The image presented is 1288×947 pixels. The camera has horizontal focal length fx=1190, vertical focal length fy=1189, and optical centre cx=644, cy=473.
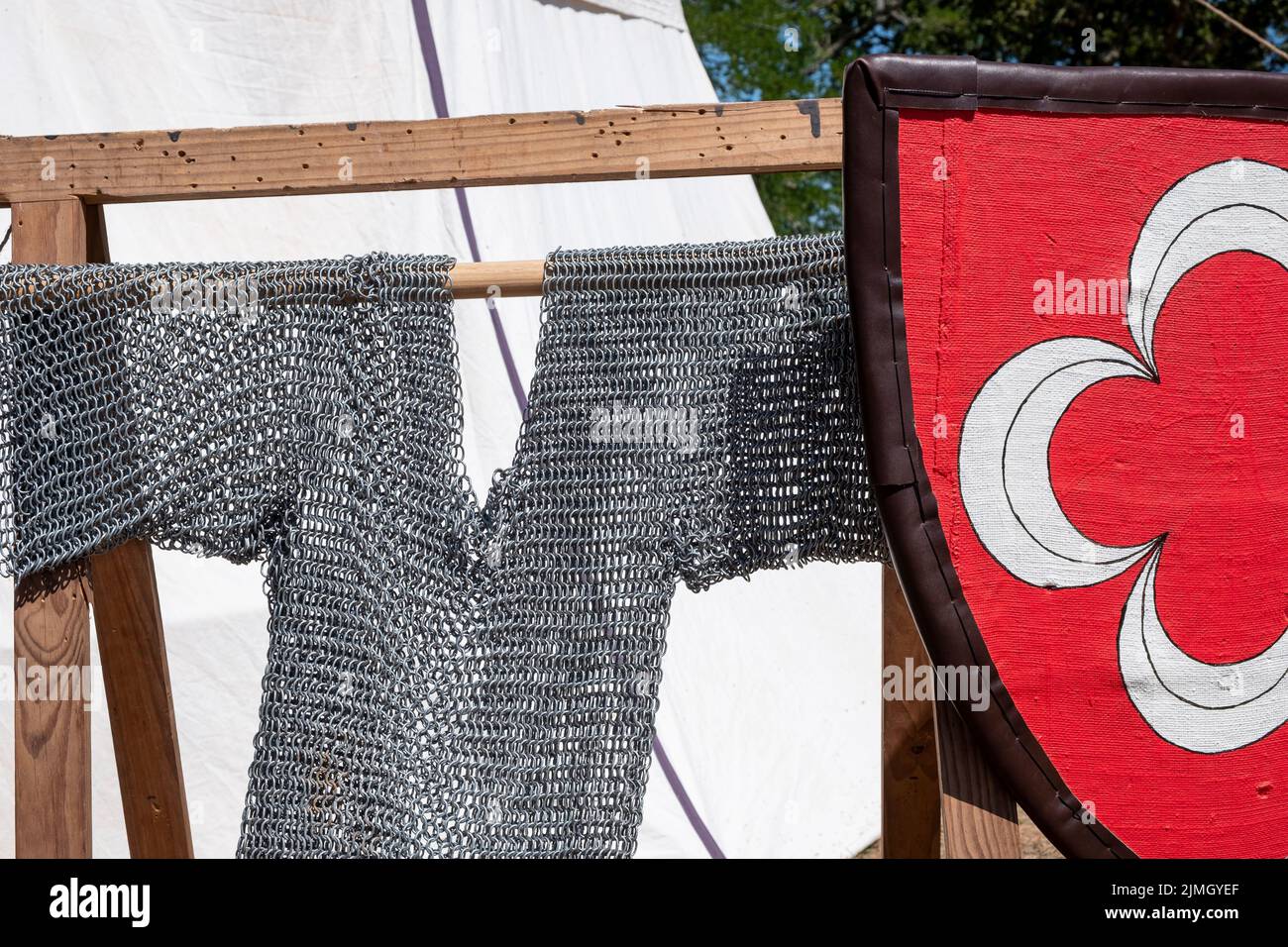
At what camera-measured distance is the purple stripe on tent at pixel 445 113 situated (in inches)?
116

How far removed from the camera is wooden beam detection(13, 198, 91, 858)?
1529 mm

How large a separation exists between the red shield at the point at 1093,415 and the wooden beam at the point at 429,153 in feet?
0.68

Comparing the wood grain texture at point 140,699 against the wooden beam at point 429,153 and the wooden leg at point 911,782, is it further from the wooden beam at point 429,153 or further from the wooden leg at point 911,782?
the wooden leg at point 911,782

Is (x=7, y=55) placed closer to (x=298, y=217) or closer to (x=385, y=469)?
(x=298, y=217)

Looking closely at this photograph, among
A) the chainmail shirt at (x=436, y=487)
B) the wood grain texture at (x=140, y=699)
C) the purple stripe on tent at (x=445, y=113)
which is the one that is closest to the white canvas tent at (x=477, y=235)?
A: the purple stripe on tent at (x=445, y=113)

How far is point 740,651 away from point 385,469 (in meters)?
1.88

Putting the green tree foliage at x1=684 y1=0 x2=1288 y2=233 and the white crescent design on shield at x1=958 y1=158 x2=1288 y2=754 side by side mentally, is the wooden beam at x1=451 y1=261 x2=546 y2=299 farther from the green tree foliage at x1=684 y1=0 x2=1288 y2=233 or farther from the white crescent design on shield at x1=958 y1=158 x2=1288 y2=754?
the green tree foliage at x1=684 y1=0 x2=1288 y2=233

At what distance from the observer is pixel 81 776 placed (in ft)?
5.08

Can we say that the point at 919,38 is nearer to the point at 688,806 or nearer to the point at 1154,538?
the point at 688,806

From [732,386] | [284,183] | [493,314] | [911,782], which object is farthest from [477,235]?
[911,782]

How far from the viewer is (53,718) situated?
Result: 1.53 meters

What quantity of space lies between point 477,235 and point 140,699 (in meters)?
1.56

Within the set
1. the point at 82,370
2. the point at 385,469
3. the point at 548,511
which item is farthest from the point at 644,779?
the point at 82,370

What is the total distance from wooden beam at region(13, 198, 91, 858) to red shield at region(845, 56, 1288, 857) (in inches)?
41.6
